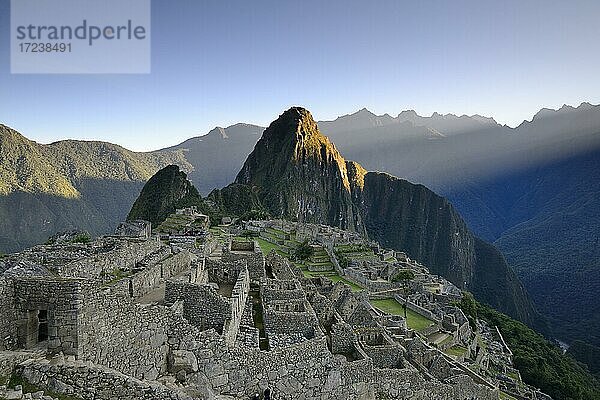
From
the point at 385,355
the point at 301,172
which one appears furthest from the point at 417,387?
the point at 301,172

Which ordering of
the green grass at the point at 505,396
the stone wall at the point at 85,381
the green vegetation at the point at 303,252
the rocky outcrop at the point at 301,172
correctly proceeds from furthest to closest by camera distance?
the rocky outcrop at the point at 301,172 < the green vegetation at the point at 303,252 < the green grass at the point at 505,396 < the stone wall at the point at 85,381

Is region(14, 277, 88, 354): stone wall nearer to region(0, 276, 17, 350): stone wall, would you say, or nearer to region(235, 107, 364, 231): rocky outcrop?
region(0, 276, 17, 350): stone wall

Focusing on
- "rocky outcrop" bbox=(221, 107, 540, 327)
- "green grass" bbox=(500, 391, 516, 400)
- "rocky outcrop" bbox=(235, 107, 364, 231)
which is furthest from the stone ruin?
"rocky outcrop" bbox=(235, 107, 364, 231)

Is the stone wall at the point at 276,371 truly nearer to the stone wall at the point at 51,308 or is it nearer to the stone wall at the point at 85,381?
the stone wall at the point at 85,381

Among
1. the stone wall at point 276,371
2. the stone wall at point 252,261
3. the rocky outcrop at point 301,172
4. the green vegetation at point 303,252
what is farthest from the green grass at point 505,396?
the rocky outcrop at point 301,172

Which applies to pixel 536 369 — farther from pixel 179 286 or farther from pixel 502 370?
pixel 179 286

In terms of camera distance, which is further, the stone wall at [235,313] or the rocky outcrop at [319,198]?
the rocky outcrop at [319,198]
